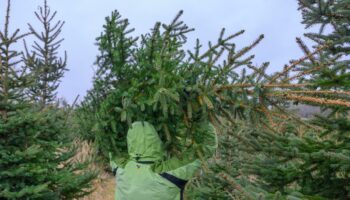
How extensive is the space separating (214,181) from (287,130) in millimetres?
1218

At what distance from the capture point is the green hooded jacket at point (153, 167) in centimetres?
410

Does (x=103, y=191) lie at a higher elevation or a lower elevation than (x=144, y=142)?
lower

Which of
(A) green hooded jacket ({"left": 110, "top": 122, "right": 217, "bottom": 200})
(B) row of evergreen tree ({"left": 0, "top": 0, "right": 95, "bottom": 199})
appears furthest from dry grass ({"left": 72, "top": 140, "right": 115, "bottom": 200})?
(A) green hooded jacket ({"left": 110, "top": 122, "right": 217, "bottom": 200})

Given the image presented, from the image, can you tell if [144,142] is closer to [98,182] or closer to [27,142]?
[27,142]

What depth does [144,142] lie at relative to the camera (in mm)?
4203

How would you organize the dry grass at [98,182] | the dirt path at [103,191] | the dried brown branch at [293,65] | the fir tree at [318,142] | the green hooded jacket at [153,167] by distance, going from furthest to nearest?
the dry grass at [98,182] → the dirt path at [103,191] → the green hooded jacket at [153,167] → the fir tree at [318,142] → the dried brown branch at [293,65]

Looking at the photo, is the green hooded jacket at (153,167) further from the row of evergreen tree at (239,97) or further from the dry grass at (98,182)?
the dry grass at (98,182)

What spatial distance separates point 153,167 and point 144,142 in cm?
23

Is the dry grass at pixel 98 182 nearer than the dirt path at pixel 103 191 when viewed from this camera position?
No

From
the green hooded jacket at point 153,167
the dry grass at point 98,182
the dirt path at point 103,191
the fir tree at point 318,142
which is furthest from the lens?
the dry grass at point 98,182

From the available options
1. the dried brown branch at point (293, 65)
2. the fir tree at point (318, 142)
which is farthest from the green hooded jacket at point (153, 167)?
the dried brown branch at point (293, 65)

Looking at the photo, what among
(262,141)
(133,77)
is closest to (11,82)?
(133,77)

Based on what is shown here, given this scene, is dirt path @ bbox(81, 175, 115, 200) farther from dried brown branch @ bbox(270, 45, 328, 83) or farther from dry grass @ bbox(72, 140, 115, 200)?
dried brown branch @ bbox(270, 45, 328, 83)

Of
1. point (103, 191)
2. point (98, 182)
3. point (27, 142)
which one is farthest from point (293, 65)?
point (98, 182)
